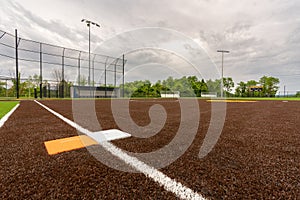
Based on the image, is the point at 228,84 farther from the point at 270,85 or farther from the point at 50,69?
the point at 50,69

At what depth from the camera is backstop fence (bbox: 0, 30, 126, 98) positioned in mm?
17406

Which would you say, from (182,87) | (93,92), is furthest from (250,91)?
(93,92)

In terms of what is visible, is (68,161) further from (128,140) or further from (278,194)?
(278,194)

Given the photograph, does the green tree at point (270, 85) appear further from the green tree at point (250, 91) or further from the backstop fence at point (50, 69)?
the backstop fence at point (50, 69)

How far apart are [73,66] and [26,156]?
25.4 metres

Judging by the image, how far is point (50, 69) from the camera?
21172mm

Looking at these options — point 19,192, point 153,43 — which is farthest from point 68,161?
point 153,43

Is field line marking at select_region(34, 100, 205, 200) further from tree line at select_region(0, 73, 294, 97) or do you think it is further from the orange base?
tree line at select_region(0, 73, 294, 97)

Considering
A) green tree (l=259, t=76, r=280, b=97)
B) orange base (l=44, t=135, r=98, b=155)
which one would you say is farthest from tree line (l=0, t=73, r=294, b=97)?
orange base (l=44, t=135, r=98, b=155)

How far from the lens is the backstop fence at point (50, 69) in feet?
57.1

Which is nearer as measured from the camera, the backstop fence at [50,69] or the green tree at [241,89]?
the backstop fence at [50,69]

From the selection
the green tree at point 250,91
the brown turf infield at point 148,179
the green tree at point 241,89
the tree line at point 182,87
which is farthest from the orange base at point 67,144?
the green tree at point 241,89

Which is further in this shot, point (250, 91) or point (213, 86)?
point (250, 91)

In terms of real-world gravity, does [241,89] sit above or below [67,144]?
above
